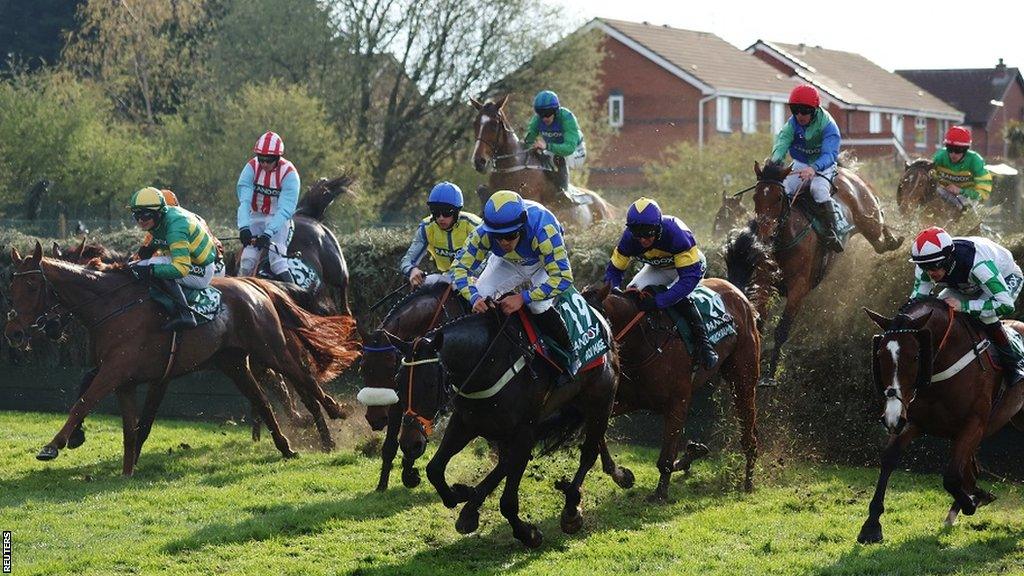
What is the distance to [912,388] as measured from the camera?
8711 mm

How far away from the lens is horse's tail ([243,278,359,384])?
12930 mm

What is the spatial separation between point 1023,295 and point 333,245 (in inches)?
276

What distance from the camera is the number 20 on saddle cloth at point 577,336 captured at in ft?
28.1

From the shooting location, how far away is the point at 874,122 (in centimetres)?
5466

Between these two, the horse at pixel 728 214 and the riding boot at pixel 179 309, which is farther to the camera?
the horse at pixel 728 214

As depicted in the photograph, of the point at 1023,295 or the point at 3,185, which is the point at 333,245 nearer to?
the point at 1023,295

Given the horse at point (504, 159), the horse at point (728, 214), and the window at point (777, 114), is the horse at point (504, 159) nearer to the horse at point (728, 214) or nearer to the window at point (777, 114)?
the horse at point (728, 214)

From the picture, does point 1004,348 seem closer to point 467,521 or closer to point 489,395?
point 489,395

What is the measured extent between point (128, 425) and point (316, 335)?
7.02 ft

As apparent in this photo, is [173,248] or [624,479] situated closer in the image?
[624,479]

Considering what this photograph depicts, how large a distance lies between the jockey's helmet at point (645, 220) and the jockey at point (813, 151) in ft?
11.2

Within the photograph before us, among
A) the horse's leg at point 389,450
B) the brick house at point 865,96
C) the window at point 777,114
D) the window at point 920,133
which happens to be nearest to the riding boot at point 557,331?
the horse's leg at point 389,450

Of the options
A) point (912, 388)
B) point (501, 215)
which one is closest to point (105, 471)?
point (501, 215)

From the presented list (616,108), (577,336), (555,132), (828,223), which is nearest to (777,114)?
(616,108)
